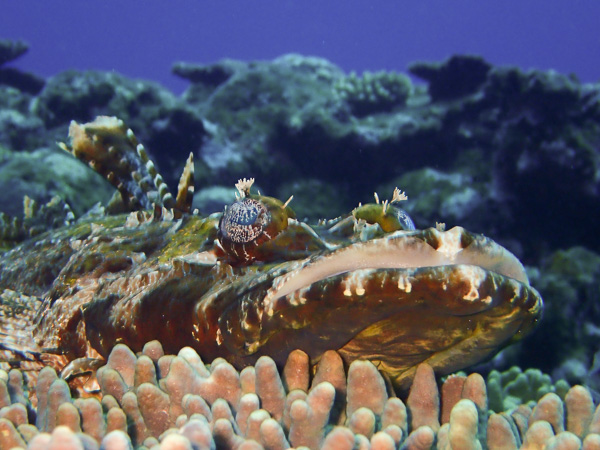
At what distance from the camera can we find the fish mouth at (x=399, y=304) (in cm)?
178

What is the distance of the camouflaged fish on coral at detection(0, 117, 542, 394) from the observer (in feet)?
6.16

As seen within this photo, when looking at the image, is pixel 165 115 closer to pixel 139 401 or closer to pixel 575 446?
pixel 139 401

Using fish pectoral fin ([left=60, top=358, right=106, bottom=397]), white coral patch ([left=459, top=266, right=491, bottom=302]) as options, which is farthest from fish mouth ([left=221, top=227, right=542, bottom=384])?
fish pectoral fin ([left=60, top=358, right=106, bottom=397])

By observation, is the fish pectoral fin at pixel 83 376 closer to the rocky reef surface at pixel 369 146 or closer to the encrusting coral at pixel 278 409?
the encrusting coral at pixel 278 409

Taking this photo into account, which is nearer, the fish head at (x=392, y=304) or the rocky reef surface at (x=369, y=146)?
the fish head at (x=392, y=304)

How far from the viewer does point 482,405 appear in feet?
7.73

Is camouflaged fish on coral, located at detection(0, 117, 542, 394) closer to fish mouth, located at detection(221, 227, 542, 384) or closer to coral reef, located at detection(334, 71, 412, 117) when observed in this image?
fish mouth, located at detection(221, 227, 542, 384)

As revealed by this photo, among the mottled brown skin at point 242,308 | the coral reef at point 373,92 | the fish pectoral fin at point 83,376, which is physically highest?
the coral reef at point 373,92

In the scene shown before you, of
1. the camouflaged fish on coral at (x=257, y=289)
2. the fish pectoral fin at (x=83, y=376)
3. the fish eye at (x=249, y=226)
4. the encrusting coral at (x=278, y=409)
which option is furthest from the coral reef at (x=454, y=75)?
the fish pectoral fin at (x=83, y=376)

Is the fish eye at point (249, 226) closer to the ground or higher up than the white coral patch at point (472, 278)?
higher up

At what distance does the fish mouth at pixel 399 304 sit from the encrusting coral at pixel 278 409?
13cm

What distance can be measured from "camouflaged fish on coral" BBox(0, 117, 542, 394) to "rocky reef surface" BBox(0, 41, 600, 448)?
5.28m

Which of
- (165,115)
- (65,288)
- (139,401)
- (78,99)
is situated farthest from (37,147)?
(139,401)

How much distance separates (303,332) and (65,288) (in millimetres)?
2380
